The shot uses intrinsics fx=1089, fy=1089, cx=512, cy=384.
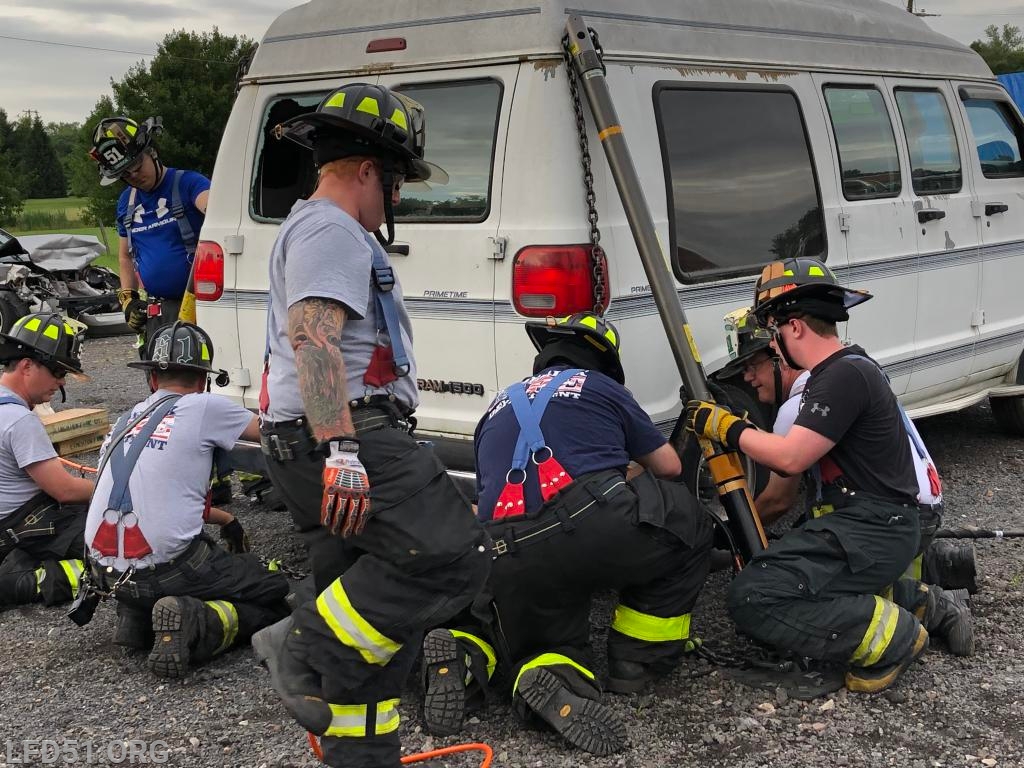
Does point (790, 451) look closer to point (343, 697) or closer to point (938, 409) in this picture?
point (343, 697)

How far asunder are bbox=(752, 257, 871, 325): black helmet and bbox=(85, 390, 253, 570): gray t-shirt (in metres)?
2.09

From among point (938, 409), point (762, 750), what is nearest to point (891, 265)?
point (938, 409)

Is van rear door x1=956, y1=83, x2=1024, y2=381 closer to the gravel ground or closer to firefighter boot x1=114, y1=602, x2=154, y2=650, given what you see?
the gravel ground

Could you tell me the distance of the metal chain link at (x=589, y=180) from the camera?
13.8ft

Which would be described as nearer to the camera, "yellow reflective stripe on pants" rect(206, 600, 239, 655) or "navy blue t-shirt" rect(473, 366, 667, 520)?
"navy blue t-shirt" rect(473, 366, 667, 520)

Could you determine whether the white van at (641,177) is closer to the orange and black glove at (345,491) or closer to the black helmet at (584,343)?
the black helmet at (584,343)

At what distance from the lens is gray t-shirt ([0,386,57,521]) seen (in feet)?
15.2

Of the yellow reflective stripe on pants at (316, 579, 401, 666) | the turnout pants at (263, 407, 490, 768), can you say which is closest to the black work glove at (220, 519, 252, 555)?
the turnout pants at (263, 407, 490, 768)

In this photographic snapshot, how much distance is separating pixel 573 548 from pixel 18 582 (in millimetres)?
2647

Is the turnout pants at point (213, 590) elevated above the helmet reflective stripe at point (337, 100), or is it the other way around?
the helmet reflective stripe at point (337, 100)

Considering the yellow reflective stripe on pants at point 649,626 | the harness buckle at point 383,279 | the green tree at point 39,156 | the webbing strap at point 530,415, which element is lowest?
the yellow reflective stripe on pants at point 649,626

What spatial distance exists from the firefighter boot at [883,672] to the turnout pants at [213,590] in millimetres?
2197

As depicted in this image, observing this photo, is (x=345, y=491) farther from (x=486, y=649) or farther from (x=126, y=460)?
(x=126, y=460)

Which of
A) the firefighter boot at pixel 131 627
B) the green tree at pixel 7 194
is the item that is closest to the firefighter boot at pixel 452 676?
the firefighter boot at pixel 131 627
